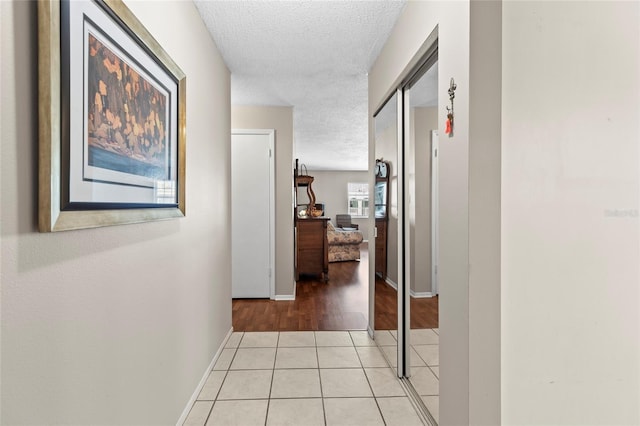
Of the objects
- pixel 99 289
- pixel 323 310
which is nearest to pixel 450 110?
pixel 99 289

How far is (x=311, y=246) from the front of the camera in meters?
5.13

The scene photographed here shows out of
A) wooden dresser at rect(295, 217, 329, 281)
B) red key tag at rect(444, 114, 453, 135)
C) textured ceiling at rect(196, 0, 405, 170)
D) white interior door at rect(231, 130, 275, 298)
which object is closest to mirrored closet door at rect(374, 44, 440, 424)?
red key tag at rect(444, 114, 453, 135)

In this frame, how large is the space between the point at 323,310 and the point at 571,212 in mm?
2810

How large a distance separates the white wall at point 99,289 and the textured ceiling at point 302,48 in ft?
1.05

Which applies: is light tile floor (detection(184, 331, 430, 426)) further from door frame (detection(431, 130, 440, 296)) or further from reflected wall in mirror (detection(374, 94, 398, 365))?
door frame (detection(431, 130, 440, 296))

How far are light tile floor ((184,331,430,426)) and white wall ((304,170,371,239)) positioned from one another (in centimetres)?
850

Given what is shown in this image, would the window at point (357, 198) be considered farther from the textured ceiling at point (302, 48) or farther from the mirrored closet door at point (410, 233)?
the mirrored closet door at point (410, 233)

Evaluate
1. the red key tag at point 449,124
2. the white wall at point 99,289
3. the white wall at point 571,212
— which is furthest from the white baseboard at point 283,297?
the red key tag at point 449,124

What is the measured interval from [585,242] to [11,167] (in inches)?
78.0

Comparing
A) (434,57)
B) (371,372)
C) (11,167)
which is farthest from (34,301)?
(371,372)

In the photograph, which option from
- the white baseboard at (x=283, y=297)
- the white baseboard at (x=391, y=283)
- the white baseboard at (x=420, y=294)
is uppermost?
the white baseboard at (x=420, y=294)

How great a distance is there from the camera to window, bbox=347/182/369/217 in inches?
447

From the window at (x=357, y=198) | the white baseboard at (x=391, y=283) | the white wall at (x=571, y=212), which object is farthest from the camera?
the window at (x=357, y=198)

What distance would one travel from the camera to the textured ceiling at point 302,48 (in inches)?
80.6
